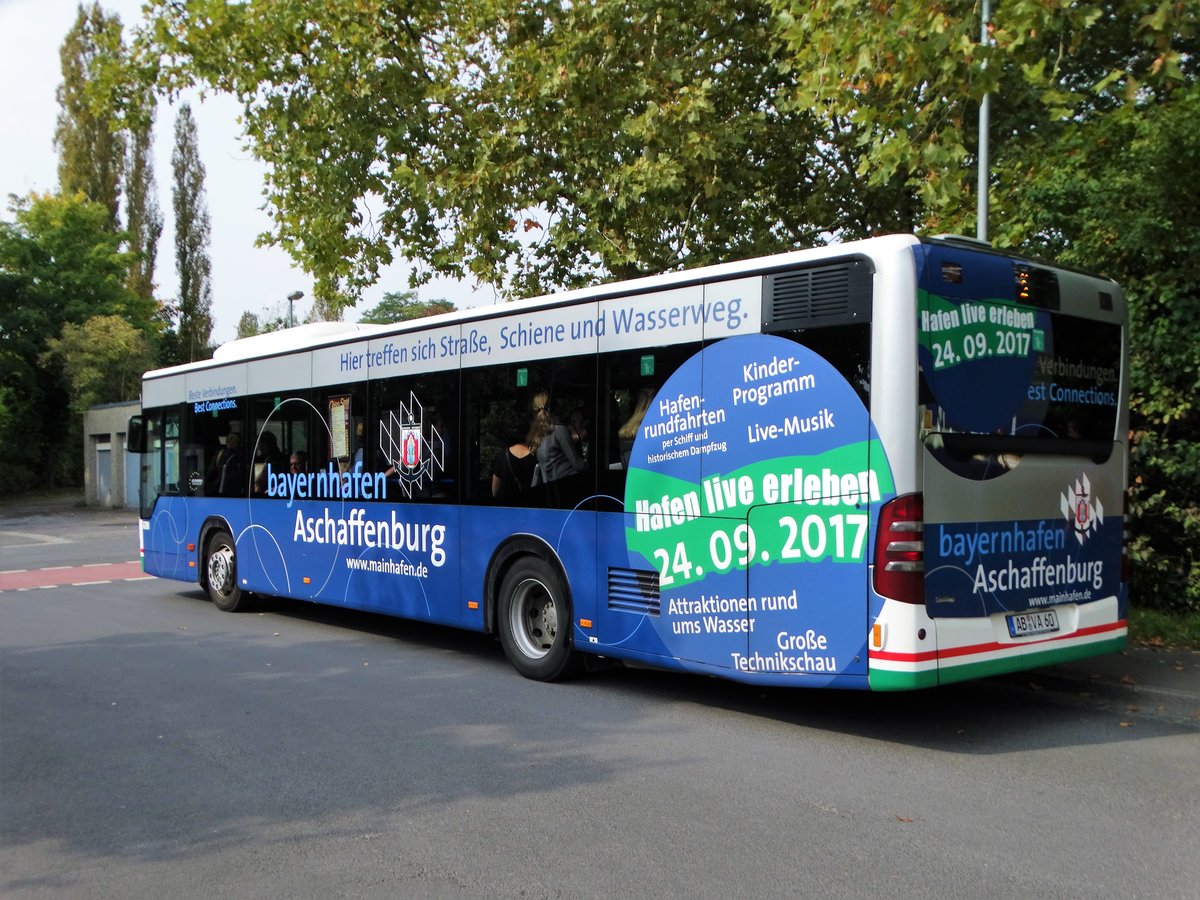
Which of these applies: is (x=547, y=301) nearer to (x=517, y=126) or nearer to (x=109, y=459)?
(x=517, y=126)

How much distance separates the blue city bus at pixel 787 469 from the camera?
6500mm

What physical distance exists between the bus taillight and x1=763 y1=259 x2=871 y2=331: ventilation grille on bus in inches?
42.2

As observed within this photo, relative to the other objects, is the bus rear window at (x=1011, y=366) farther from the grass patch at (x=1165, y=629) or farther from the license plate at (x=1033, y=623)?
the grass patch at (x=1165, y=629)

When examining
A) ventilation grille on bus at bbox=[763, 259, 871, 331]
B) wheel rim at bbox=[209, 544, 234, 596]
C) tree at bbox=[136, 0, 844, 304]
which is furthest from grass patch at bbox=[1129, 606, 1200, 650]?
wheel rim at bbox=[209, 544, 234, 596]

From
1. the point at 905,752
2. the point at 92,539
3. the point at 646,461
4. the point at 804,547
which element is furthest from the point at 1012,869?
the point at 92,539

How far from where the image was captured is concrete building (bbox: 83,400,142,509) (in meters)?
41.5

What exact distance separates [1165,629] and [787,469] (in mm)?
4574

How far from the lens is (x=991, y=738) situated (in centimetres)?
695

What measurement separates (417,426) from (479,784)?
15.2ft

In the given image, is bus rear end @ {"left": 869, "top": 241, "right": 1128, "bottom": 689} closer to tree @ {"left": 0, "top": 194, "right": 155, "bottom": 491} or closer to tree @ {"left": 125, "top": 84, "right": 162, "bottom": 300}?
tree @ {"left": 0, "top": 194, "right": 155, "bottom": 491}

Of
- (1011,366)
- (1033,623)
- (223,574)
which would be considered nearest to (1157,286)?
(1011,366)

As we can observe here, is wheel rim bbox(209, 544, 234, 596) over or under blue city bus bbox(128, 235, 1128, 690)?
under

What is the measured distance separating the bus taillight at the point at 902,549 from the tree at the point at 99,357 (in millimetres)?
43118

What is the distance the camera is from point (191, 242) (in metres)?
58.1
